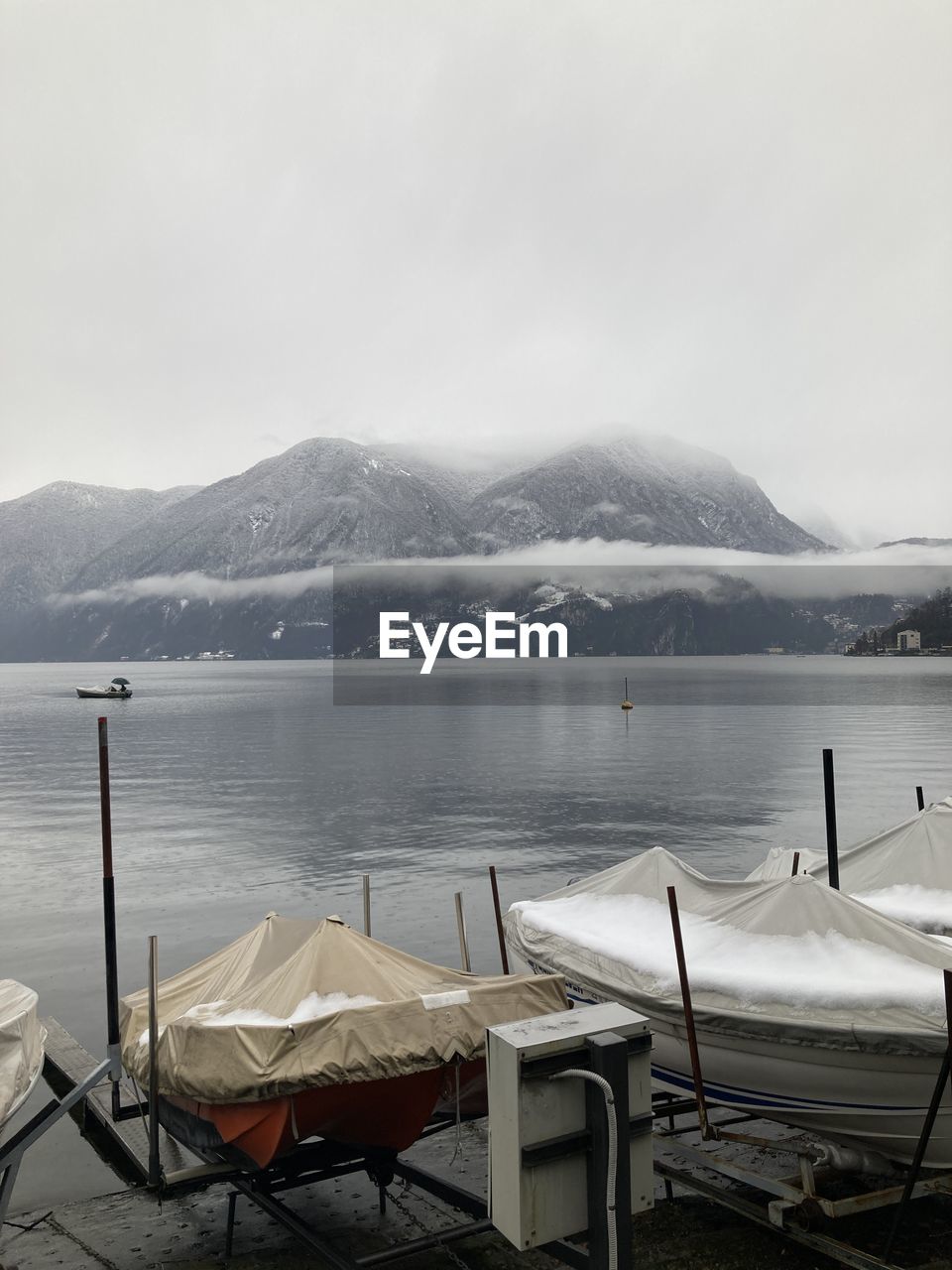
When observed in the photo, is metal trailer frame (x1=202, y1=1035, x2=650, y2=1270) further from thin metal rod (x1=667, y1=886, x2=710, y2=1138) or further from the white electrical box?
thin metal rod (x1=667, y1=886, x2=710, y2=1138)

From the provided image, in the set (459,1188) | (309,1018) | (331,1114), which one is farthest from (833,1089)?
(309,1018)

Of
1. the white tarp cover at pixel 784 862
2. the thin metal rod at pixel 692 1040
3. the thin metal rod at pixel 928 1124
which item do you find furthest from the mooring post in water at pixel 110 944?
the white tarp cover at pixel 784 862

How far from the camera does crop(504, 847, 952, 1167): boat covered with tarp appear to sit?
9.27 metres

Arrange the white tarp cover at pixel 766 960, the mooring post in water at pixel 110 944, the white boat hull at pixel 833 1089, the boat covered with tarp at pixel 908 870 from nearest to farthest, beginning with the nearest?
the white boat hull at pixel 833 1089 < the white tarp cover at pixel 766 960 < the mooring post in water at pixel 110 944 < the boat covered with tarp at pixel 908 870

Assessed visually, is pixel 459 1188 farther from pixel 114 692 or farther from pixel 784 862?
pixel 114 692

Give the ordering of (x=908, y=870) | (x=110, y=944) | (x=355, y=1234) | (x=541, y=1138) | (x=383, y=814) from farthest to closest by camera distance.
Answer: (x=383, y=814)
(x=908, y=870)
(x=110, y=944)
(x=355, y=1234)
(x=541, y=1138)

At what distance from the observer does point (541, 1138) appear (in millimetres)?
5617

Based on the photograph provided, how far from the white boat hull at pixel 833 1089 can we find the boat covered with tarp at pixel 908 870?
15.2 feet

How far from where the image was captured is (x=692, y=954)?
1109cm

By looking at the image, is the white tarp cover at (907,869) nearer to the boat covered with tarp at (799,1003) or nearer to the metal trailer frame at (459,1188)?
the boat covered with tarp at (799,1003)

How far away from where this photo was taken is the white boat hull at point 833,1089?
30.2 feet

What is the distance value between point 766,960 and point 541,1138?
18.2ft

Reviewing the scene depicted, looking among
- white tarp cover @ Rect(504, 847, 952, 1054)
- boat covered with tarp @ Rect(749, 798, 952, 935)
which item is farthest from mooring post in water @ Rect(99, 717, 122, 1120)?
boat covered with tarp @ Rect(749, 798, 952, 935)

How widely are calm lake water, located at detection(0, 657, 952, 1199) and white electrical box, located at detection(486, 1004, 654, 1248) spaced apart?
43.8 ft
